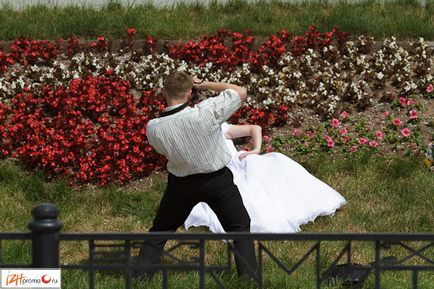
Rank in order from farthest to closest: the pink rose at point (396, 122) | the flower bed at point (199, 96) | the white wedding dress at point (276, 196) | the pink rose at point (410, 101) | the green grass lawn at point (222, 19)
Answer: the green grass lawn at point (222, 19) < the pink rose at point (410, 101) < the pink rose at point (396, 122) < the flower bed at point (199, 96) < the white wedding dress at point (276, 196)

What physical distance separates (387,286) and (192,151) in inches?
62.6

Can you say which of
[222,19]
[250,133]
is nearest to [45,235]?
[250,133]

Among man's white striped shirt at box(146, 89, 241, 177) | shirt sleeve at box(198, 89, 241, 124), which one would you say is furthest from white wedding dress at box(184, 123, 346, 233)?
shirt sleeve at box(198, 89, 241, 124)

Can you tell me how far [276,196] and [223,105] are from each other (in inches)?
86.9

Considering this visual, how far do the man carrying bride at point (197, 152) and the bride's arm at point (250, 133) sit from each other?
490 mm

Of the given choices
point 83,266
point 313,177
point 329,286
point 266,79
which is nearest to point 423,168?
point 313,177

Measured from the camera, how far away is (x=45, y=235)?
4711mm

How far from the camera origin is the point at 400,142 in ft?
31.0

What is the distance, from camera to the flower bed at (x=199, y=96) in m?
9.25

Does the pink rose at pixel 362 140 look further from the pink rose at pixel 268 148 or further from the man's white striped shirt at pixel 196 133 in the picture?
the man's white striped shirt at pixel 196 133

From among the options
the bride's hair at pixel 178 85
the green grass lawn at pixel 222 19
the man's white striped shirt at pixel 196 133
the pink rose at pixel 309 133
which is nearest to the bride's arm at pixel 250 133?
the man's white striped shirt at pixel 196 133

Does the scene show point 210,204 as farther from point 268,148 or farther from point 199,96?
point 199,96

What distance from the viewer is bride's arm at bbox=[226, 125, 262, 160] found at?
7.02 m

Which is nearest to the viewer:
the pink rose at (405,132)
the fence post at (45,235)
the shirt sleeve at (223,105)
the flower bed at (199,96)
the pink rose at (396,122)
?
the fence post at (45,235)
